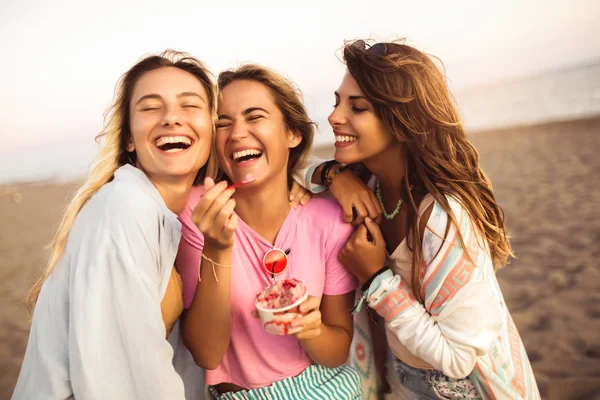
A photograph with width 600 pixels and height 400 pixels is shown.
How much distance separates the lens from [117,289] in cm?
185

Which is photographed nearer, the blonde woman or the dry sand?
the blonde woman

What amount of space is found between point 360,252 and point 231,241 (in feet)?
2.38

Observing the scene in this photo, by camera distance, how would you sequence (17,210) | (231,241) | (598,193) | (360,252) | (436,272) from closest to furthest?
(231,241) < (436,272) < (360,252) < (598,193) < (17,210)

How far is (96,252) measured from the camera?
73.0 inches

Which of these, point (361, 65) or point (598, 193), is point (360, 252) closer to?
point (361, 65)

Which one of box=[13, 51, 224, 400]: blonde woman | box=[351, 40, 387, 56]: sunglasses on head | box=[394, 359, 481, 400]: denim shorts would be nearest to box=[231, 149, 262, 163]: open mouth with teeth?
box=[13, 51, 224, 400]: blonde woman

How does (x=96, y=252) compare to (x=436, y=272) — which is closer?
(x=96, y=252)

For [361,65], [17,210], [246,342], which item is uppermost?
[361,65]

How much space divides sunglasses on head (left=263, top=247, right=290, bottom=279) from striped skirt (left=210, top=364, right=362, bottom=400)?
0.59 m

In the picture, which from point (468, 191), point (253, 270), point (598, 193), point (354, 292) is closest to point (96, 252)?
point (253, 270)

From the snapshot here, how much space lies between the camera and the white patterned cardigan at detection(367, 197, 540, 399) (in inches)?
83.4

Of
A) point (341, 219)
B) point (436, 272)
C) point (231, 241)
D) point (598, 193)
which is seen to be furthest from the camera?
point (598, 193)

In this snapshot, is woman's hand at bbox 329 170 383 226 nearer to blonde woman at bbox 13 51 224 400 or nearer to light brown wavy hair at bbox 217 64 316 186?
light brown wavy hair at bbox 217 64 316 186

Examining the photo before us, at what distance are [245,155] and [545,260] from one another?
5.64 meters
